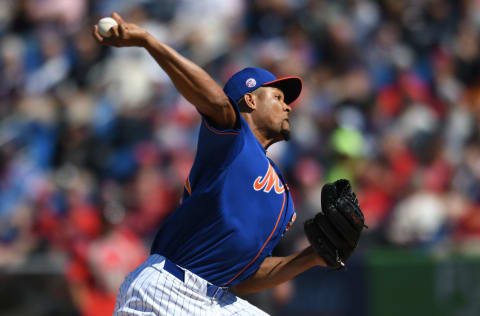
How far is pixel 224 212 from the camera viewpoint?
407cm

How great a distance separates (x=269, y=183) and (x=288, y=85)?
711 millimetres

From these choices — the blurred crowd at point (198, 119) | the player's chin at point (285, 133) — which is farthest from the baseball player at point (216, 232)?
the blurred crowd at point (198, 119)

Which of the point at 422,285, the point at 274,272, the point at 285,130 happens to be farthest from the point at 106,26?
the point at 422,285

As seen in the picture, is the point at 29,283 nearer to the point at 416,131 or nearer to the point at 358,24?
the point at 416,131

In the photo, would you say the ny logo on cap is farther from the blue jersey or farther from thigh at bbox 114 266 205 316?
thigh at bbox 114 266 205 316

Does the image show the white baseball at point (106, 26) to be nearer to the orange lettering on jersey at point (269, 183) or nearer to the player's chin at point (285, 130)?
the orange lettering on jersey at point (269, 183)

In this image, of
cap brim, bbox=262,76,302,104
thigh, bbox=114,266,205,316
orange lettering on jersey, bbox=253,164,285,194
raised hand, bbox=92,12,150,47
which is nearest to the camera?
raised hand, bbox=92,12,150,47

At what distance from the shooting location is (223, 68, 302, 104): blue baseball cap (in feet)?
14.7

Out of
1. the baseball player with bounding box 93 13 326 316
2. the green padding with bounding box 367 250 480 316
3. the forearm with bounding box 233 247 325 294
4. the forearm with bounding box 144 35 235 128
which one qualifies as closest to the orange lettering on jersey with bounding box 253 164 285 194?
the baseball player with bounding box 93 13 326 316

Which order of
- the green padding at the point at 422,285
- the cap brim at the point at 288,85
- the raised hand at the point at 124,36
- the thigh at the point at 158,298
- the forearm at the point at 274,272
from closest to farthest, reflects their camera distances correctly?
the raised hand at the point at 124,36 → the thigh at the point at 158,298 → the forearm at the point at 274,272 → the cap brim at the point at 288,85 → the green padding at the point at 422,285

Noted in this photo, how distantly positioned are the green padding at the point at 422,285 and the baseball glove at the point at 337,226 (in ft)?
12.7

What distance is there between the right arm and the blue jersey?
0.21 m

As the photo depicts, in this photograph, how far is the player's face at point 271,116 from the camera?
4465 mm

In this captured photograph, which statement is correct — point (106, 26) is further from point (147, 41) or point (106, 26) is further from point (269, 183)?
point (269, 183)
